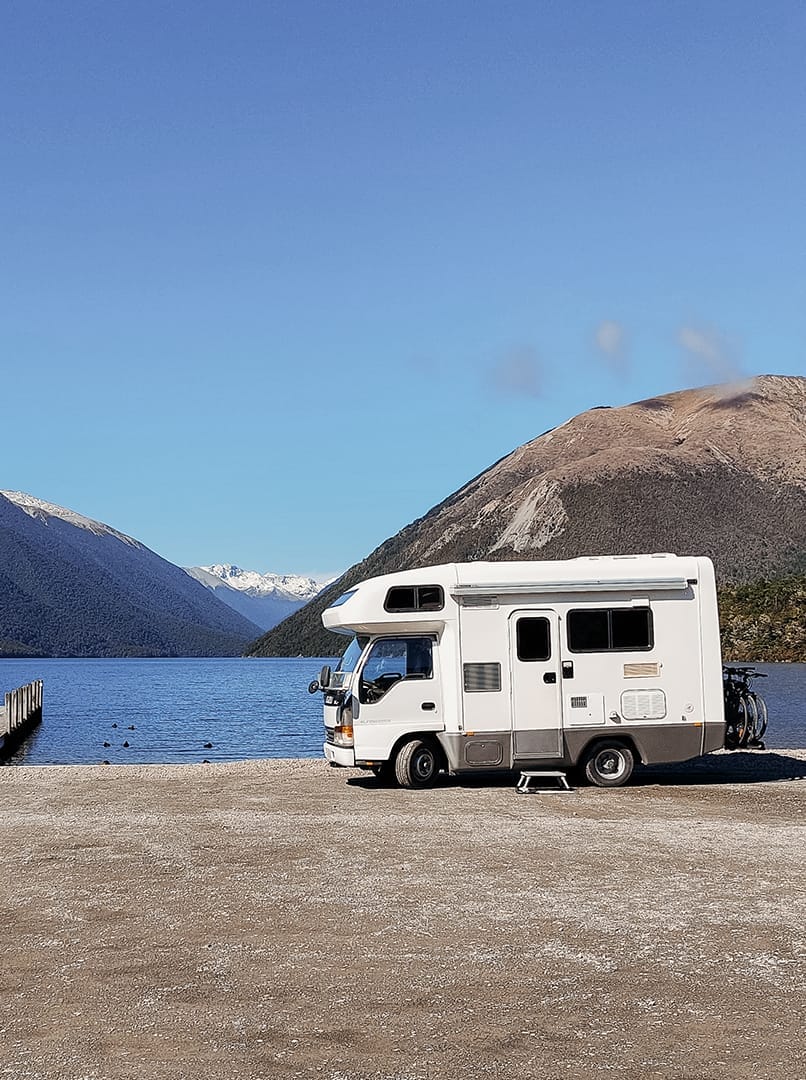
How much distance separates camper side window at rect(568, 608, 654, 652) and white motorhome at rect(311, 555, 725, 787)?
0.6 inches

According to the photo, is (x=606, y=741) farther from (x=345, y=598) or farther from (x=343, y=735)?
(x=345, y=598)

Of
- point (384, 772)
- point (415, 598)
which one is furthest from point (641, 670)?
point (384, 772)

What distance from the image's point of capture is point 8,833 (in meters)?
15.1

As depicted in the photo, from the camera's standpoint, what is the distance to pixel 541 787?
19.5 m

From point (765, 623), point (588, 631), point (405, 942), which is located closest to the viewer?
point (405, 942)

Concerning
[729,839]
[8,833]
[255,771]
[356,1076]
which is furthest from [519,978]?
[255,771]

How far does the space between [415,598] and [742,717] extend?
18.3ft

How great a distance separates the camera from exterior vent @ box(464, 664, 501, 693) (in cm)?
1905

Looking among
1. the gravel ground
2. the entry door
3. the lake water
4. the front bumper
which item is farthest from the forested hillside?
the gravel ground

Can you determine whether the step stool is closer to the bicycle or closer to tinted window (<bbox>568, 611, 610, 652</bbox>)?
tinted window (<bbox>568, 611, 610, 652</bbox>)

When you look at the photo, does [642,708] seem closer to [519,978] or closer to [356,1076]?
[519,978]

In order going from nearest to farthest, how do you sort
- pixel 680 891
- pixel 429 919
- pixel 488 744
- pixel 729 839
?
pixel 429 919, pixel 680 891, pixel 729 839, pixel 488 744

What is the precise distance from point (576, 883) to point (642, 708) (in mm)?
8050

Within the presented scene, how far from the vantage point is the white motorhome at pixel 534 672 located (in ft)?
62.6
